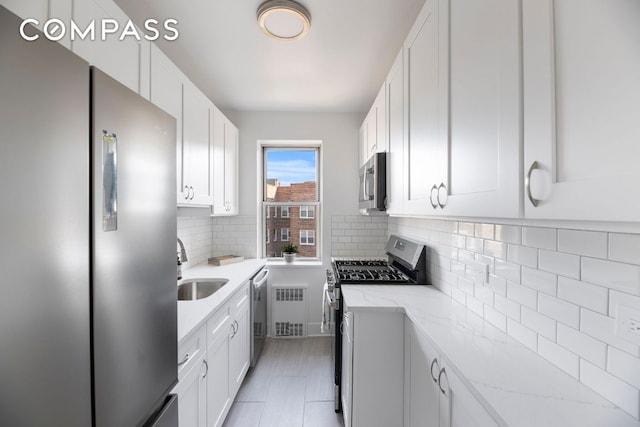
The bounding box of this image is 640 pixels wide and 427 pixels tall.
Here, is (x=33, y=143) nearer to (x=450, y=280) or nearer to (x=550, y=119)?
(x=550, y=119)

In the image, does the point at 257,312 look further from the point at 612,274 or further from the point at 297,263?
the point at 612,274

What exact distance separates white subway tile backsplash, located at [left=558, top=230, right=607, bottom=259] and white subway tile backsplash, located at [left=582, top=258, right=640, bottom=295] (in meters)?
0.02

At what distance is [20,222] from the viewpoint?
50cm

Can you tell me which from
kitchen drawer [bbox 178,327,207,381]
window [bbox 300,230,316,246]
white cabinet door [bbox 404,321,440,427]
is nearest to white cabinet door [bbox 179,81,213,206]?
kitchen drawer [bbox 178,327,207,381]

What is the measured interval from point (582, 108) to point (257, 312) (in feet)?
8.57

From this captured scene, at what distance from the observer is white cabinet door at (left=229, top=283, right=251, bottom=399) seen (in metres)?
2.00

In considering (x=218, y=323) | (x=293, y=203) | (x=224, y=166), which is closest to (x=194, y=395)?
(x=218, y=323)

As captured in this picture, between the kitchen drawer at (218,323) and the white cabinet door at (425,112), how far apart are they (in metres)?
1.34

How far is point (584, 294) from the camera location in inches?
33.8

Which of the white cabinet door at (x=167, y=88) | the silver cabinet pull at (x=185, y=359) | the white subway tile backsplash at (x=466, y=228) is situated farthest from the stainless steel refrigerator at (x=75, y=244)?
the white subway tile backsplash at (x=466, y=228)

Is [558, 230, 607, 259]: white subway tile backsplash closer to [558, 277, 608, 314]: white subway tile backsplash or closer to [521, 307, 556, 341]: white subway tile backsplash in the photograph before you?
[558, 277, 608, 314]: white subway tile backsplash

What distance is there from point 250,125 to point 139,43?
1.91 metres

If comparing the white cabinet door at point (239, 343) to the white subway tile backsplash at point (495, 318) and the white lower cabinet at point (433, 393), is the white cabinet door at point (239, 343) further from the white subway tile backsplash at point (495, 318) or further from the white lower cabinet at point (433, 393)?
the white subway tile backsplash at point (495, 318)

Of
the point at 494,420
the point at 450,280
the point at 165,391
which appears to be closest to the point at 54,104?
the point at 165,391
